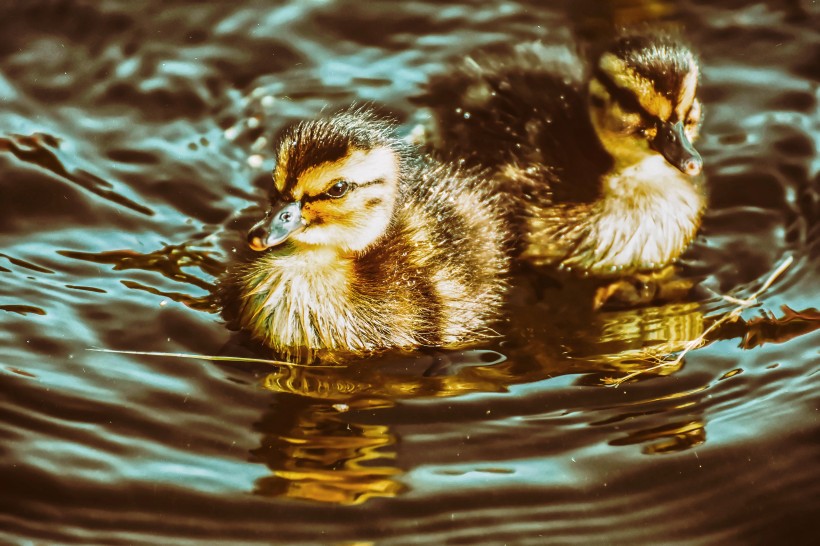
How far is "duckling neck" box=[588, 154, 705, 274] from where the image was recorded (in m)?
3.15

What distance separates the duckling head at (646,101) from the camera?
2.92m

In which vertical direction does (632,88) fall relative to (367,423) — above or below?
above

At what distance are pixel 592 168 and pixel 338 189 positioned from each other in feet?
2.86

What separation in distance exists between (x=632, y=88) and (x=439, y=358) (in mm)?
912

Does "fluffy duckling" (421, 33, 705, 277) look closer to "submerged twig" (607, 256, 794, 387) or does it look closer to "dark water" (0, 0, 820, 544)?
"dark water" (0, 0, 820, 544)

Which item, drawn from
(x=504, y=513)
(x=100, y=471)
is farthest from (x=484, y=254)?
(x=100, y=471)

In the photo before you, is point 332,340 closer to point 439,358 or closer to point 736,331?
point 439,358

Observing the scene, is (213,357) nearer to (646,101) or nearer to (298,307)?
(298,307)

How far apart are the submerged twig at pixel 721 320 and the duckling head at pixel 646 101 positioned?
1.13 feet

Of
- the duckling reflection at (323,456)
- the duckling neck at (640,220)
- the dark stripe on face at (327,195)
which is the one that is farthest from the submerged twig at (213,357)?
the duckling neck at (640,220)

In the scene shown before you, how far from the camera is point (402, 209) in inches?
113

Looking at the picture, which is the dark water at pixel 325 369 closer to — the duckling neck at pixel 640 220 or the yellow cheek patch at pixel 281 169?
the duckling neck at pixel 640 220

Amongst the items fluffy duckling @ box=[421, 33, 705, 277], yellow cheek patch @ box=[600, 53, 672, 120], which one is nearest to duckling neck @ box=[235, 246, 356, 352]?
fluffy duckling @ box=[421, 33, 705, 277]

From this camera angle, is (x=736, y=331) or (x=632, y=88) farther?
(x=632, y=88)
